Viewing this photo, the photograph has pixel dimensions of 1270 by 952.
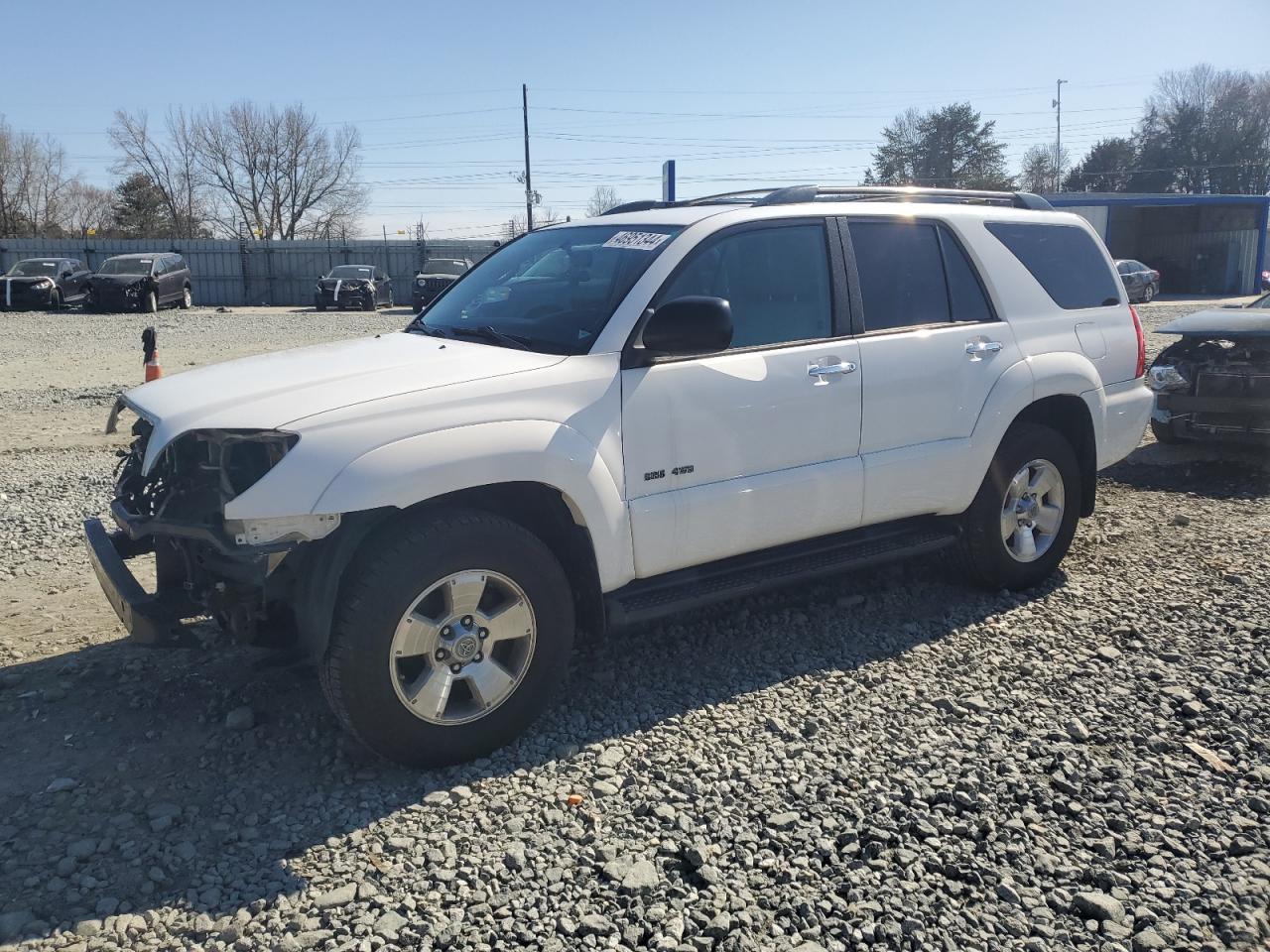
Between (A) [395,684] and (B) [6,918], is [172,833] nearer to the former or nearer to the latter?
(B) [6,918]

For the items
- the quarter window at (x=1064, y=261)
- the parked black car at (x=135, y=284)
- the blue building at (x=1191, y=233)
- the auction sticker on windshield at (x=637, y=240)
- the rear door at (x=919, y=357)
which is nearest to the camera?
the auction sticker on windshield at (x=637, y=240)

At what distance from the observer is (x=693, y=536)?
4133 mm

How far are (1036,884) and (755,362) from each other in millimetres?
2172

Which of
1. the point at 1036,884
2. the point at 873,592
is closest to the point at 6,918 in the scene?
the point at 1036,884

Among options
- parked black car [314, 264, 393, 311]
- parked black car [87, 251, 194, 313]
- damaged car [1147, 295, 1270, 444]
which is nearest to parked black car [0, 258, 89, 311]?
parked black car [87, 251, 194, 313]

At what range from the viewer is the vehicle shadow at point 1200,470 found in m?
7.89

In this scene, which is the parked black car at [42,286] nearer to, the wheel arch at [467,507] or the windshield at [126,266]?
the windshield at [126,266]

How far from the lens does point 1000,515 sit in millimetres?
5219

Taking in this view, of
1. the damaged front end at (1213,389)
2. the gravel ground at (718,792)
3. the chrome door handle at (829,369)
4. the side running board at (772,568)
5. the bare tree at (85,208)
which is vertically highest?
the bare tree at (85,208)

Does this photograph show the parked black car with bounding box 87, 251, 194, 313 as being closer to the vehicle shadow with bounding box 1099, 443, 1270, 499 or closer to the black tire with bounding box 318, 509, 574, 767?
the vehicle shadow with bounding box 1099, 443, 1270, 499

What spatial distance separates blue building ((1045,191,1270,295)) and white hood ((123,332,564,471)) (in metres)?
46.0

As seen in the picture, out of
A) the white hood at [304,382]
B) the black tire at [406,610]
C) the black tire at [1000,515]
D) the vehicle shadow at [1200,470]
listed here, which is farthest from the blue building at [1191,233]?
the black tire at [406,610]

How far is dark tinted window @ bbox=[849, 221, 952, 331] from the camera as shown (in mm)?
4805

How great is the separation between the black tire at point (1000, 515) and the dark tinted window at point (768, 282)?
4.18 feet
